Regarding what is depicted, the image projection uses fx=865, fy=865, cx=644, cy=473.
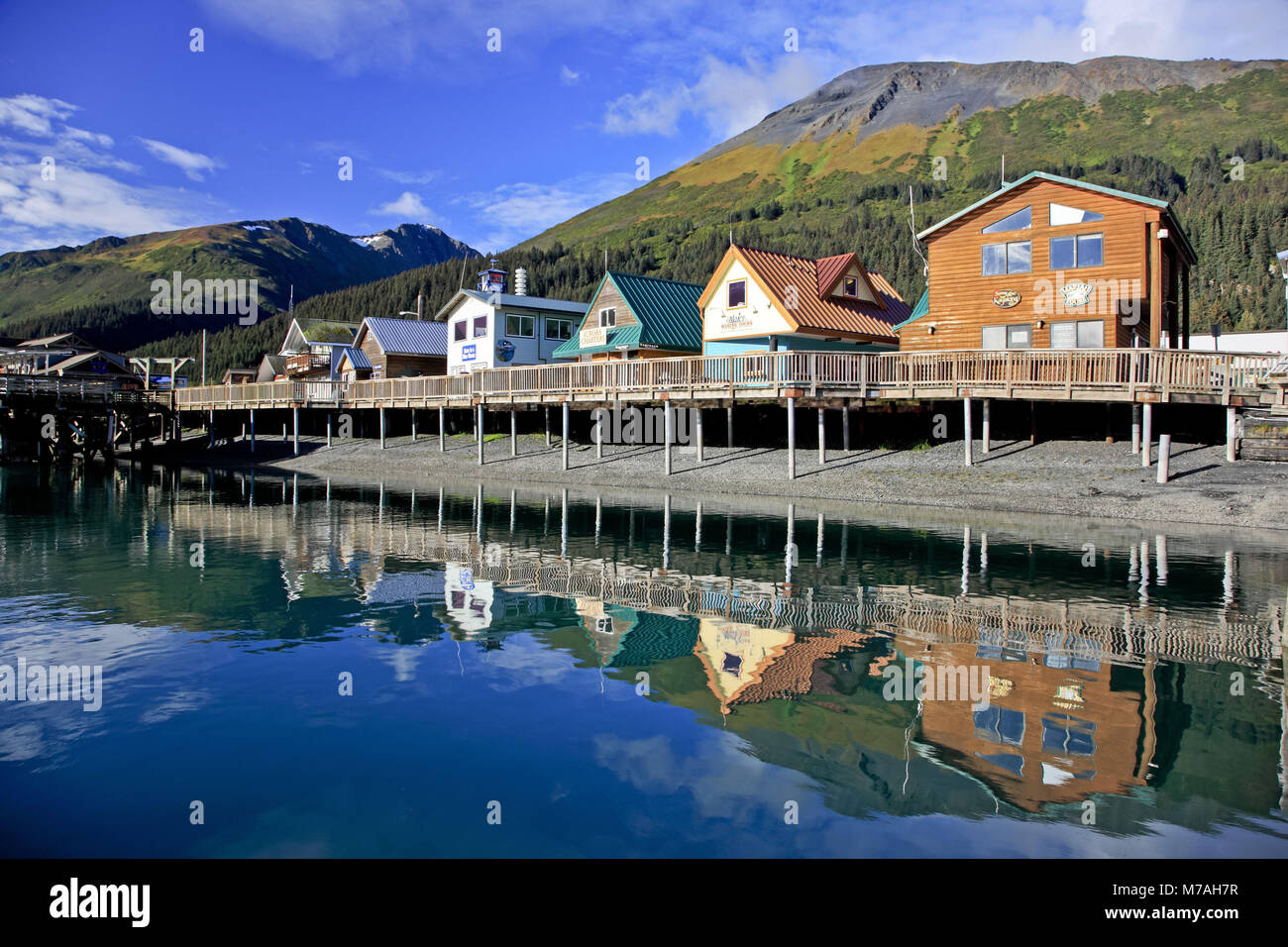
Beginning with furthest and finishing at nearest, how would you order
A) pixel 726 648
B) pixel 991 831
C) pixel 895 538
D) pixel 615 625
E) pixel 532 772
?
1. pixel 895 538
2. pixel 615 625
3. pixel 726 648
4. pixel 532 772
5. pixel 991 831

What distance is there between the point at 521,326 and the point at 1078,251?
3361cm

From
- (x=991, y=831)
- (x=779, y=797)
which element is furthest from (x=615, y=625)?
(x=991, y=831)

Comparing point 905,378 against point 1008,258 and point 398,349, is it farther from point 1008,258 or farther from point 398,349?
point 398,349

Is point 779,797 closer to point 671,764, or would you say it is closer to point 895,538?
point 671,764

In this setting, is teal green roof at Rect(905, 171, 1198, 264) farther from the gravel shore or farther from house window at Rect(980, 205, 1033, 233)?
the gravel shore

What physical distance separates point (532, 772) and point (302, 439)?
206ft

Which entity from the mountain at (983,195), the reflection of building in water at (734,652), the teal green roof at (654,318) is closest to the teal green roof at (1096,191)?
the teal green roof at (654,318)

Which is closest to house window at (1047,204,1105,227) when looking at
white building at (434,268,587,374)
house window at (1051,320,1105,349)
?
house window at (1051,320,1105,349)

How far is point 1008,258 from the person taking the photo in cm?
3316

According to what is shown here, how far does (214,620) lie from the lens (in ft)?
47.3

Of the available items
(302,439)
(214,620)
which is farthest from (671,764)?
(302,439)
